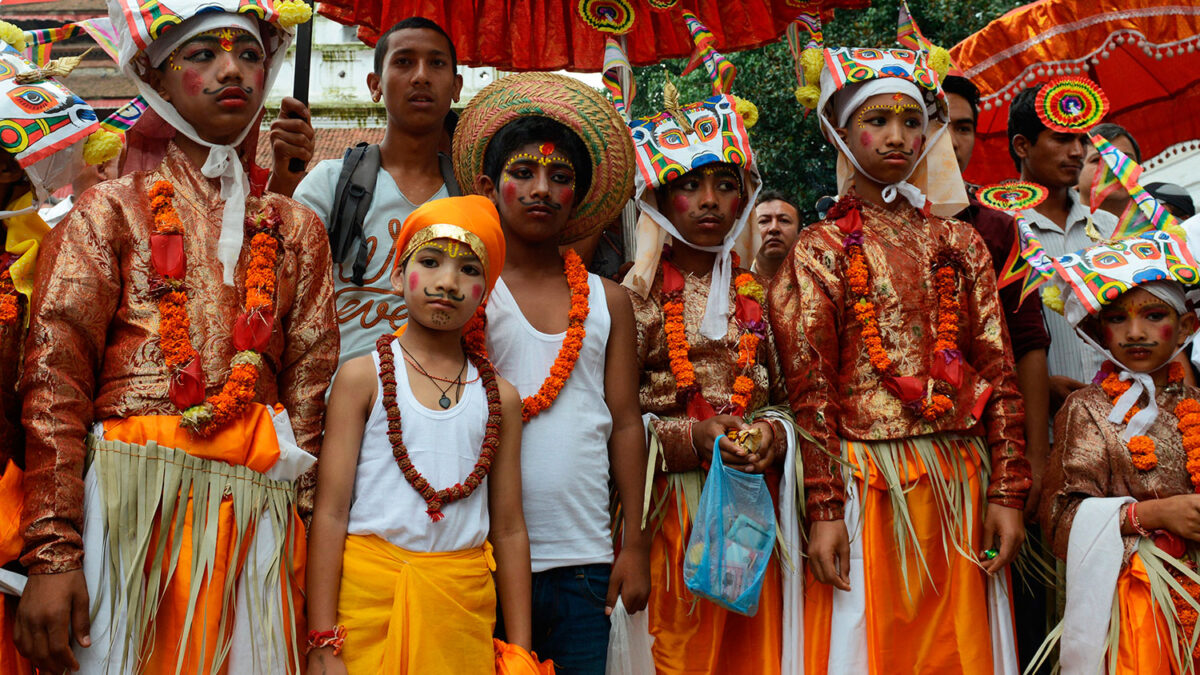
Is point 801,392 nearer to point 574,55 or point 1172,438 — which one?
point 1172,438

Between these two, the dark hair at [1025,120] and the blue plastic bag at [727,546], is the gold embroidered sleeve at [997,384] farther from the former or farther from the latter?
the dark hair at [1025,120]

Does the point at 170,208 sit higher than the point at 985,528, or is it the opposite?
the point at 170,208

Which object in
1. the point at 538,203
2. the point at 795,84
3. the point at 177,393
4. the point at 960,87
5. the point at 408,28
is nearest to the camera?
the point at 177,393

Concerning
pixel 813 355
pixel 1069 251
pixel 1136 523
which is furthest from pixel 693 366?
pixel 1069 251

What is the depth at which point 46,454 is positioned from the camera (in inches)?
107

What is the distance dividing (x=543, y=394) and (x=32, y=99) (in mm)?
1631

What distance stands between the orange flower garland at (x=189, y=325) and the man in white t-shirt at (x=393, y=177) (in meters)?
0.74

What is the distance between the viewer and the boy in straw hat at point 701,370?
143 inches

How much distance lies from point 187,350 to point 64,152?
2.46 feet

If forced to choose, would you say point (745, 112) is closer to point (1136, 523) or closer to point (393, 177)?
point (393, 177)

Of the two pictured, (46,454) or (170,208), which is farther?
(170,208)

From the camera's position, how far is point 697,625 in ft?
12.0

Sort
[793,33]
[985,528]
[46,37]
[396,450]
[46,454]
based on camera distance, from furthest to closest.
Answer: [793,33] < [985,528] < [46,37] < [396,450] < [46,454]

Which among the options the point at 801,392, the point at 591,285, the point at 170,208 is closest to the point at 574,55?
the point at 591,285
